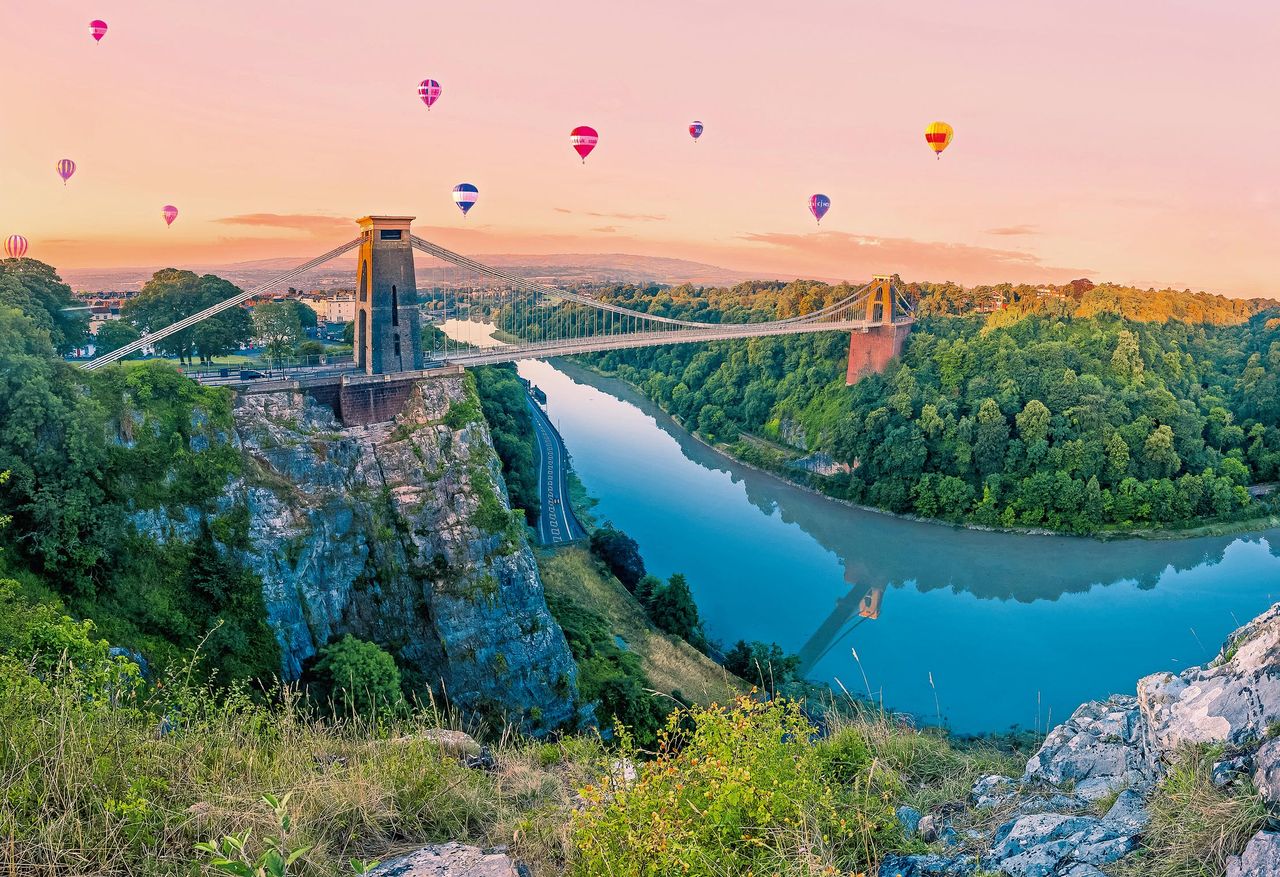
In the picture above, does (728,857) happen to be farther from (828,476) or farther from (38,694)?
(828,476)

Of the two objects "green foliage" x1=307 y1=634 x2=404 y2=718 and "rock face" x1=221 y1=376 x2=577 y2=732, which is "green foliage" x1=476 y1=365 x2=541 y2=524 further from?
"green foliage" x1=307 y1=634 x2=404 y2=718

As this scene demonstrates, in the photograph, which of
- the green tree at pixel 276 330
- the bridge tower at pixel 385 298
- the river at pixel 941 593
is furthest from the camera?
the green tree at pixel 276 330

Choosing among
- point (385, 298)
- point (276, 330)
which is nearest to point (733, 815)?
point (385, 298)

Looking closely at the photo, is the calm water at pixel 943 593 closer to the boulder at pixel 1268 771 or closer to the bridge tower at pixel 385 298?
the bridge tower at pixel 385 298

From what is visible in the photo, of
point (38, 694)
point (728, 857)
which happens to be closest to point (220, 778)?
point (38, 694)

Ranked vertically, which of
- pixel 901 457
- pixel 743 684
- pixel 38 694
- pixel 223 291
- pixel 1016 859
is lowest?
pixel 743 684

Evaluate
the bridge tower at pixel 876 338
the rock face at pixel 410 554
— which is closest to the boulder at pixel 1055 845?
the rock face at pixel 410 554

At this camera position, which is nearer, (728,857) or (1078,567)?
(728,857)
